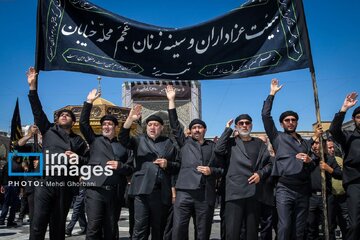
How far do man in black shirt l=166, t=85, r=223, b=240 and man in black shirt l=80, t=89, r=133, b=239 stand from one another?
805 mm

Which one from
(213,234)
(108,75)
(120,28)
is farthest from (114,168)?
(213,234)

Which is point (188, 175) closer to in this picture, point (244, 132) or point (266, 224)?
point (244, 132)

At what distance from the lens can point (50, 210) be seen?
4.70 meters

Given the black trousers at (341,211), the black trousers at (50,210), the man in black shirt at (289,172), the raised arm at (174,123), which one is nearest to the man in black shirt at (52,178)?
the black trousers at (50,210)

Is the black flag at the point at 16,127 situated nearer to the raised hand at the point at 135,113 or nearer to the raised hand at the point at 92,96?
the raised hand at the point at 92,96

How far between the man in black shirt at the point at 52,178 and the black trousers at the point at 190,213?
1.44 m

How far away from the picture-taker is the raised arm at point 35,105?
4.71 m

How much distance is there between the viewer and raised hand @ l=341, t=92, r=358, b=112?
470 cm

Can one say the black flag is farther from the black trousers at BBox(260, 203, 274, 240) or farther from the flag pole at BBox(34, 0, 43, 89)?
the black trousers at BBox(260, 203, 274, 240)

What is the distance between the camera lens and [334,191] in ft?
20.1

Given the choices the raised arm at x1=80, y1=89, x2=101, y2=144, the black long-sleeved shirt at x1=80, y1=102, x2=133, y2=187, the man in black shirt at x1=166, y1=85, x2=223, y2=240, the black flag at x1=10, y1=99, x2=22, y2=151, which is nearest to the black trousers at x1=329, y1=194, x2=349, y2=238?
the man in black shirt at x1=166, y1=85, x2=223, y2=240

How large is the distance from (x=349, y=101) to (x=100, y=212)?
11.3ft

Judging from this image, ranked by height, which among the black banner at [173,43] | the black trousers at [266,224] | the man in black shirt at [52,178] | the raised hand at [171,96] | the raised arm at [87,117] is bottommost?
the black trousers at [266,224]
